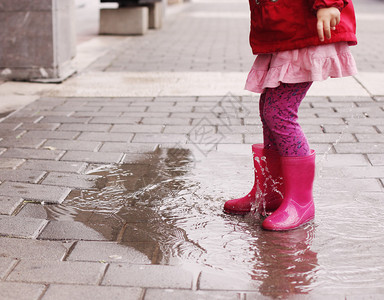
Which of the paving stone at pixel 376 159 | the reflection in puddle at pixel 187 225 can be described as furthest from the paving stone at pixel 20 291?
the paving stone at pixel 376 159

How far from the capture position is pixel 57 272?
2.47m

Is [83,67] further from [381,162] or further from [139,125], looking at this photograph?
[381,162]

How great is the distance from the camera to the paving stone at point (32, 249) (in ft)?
8.60

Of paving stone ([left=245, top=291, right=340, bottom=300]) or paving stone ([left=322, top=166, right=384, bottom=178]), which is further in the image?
paving stone ([left=322, top=166, right=384, bottom=178])

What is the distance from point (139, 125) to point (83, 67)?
322cm

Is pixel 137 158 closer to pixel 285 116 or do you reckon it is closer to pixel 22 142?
pixel 22 142

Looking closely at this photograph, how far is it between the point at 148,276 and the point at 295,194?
37.3 inches

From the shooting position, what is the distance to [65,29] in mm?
7156

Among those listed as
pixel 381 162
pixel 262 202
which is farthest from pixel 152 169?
pixel 381 162

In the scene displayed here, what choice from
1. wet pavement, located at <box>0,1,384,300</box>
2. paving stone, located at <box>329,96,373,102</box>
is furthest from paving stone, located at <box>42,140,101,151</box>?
paving stone, located at <box>329,96,373,102</box>

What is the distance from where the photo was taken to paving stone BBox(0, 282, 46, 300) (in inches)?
88.9

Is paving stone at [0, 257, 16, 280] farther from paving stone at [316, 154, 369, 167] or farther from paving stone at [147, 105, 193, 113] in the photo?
paving stone at [147, 105, 193, 113]

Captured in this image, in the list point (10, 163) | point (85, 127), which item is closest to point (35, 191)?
point (10, 163)

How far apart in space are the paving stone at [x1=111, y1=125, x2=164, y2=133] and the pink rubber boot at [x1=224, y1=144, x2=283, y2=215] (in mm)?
1726
